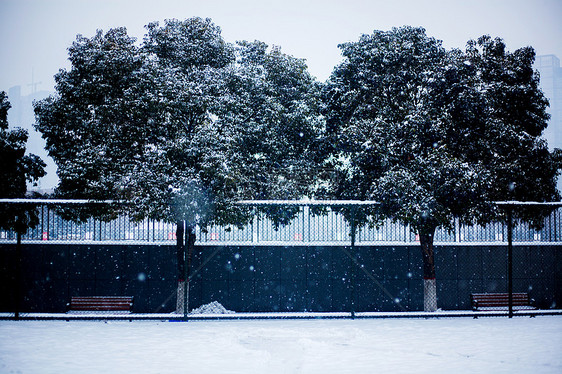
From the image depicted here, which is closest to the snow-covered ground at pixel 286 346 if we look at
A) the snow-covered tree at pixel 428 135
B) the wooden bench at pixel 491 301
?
the wooden bench at pixel 491 301

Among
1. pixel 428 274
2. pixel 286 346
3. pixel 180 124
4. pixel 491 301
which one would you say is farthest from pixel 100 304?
pixel 491 301

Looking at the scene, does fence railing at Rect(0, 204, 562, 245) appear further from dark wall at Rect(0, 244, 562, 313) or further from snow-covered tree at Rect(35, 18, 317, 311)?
snow-covered tree at Rect(35, 18, 317, 311)

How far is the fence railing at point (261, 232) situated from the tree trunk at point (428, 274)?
40 centimetres

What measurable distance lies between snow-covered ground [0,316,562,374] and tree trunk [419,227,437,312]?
1.54 m

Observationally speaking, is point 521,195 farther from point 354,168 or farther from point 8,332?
point 8,332

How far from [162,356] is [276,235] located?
5863mm

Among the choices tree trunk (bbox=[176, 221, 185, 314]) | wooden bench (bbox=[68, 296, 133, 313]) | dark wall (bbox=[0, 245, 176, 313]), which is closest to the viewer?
tree trunk (bbox=[176, 221, 185, 314])

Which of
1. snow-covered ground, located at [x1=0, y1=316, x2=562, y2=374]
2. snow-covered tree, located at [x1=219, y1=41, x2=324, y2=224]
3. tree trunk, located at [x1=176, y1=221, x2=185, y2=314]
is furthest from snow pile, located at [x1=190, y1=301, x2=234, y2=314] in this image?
snow-covered tree, located at [x1=219, y1=41, x2=324, y2=224]

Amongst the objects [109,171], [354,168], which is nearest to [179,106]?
[109,171]

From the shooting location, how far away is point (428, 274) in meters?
12.6

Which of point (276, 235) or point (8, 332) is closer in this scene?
point (8, 332)

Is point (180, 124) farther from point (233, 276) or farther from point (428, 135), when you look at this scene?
point (428, 135)

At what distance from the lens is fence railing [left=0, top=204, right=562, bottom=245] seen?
12469mm

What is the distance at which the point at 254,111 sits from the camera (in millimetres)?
16656
